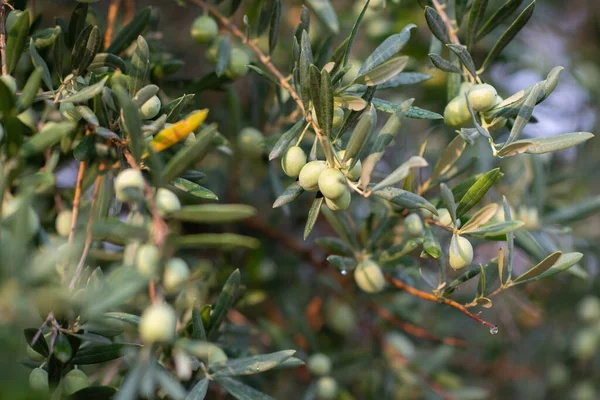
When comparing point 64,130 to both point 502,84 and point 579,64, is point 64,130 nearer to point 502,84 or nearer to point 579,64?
point 502,84

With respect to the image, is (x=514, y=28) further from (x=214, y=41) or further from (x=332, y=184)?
(x=214, y=41)

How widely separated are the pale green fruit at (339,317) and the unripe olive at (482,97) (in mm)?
818

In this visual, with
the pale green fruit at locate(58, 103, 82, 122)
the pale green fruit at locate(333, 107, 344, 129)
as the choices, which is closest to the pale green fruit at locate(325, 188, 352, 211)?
the pale green fruit at locate(333, 107, 344, 129)

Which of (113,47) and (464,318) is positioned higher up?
(113,47)

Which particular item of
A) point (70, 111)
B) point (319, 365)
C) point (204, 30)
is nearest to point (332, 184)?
point (70, 111)

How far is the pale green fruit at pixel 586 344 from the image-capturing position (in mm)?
1473

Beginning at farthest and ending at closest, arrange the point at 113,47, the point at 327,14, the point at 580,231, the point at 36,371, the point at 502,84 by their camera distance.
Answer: the point at 580,231, the point at 502,84, the point at 327,14, the point at 113,47, the point at 36,371

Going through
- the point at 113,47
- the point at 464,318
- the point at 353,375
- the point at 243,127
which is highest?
the point at 113,47

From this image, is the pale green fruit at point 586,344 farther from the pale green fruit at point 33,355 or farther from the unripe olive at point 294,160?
the pale green fruit at point 33,355

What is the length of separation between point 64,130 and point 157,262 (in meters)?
0.18

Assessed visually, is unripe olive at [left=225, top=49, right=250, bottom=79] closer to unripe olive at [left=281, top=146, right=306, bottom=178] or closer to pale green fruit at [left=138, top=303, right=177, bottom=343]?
unripe olive at [left=281, top=146, right=306, bottom=178]

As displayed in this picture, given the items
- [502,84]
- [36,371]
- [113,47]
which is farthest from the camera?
[502,84]

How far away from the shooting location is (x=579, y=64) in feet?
5.95

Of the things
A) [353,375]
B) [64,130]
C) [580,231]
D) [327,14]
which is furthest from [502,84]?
[64,130]
